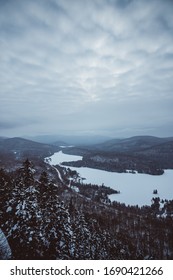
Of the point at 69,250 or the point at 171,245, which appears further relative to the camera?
the point at 171,245

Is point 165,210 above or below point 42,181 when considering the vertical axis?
below
